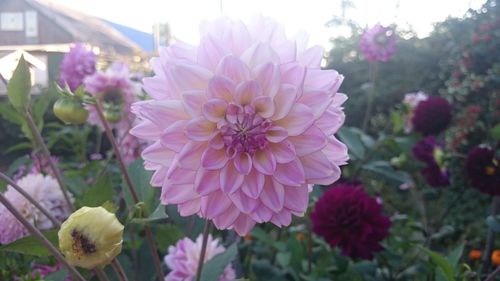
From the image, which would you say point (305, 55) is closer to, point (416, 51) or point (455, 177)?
point (455, 177)

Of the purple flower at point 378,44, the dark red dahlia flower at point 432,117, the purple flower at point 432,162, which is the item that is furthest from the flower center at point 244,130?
the purple flower at point 378,44

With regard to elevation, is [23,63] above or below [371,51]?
above

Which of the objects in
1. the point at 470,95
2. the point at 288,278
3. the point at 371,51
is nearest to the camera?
the point at 288,278

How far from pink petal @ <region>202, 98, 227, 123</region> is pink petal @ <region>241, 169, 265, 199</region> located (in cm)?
6

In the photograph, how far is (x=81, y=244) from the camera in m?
0.44

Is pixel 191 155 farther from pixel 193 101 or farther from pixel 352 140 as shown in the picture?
pixel 352 140

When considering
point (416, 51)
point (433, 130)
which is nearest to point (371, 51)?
point (433, 130)

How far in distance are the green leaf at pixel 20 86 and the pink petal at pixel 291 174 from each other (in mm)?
286

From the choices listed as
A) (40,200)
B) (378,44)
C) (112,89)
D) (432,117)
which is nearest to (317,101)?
(40,200)

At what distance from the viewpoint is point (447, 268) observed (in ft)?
2.21

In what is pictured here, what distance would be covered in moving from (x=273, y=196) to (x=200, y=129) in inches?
3.4

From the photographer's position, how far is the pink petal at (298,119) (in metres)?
0.45

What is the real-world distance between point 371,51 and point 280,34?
127cm

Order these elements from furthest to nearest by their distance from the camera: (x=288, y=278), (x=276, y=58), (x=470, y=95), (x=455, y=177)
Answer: (x=470, y=95)
(x=455, y=177)
(x=288, y=278)
(x=276, y=58)
